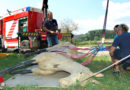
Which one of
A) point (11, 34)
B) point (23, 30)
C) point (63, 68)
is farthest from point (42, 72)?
point (11, 34)

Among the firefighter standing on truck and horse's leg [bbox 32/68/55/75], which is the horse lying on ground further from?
the firefighter standing on truck

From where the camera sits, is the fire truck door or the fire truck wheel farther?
the fire truck door

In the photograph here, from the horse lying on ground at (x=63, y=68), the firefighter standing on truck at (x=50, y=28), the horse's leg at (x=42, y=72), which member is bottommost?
the horse's leg at (x=42, y=72)

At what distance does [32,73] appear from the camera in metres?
3.47

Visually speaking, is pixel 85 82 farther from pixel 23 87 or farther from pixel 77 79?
pixel 23 87

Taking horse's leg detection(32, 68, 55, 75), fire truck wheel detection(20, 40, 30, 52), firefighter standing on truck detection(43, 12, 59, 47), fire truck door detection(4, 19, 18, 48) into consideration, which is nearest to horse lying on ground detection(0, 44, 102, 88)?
horse's leg detection(32, 68, 55, 75)

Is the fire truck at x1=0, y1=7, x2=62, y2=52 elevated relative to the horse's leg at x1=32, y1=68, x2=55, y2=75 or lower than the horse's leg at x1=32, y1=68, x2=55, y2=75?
elevated

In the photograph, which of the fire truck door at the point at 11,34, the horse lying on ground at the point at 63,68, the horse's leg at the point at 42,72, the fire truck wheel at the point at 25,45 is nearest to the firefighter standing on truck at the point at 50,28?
the horse lying on ground at the point at 63,68

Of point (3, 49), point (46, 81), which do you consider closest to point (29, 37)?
point (3, 49)

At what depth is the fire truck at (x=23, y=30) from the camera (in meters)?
8.16

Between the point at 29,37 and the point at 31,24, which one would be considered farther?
the point at 31,24

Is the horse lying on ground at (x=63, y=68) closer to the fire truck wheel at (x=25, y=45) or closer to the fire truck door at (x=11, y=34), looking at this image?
the fire truck wheel at (x=25, y=45)

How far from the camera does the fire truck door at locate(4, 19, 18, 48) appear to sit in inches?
384

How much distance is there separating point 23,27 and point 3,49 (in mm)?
2616
